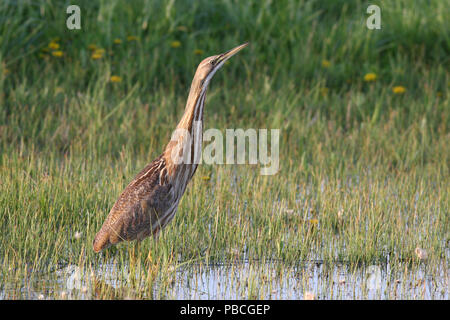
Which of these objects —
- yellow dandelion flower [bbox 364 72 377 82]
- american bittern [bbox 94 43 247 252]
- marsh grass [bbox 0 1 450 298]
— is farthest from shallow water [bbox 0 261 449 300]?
yellow dandelion flower [bbox 364 72 377 82]

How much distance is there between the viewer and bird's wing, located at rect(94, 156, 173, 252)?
5.36m

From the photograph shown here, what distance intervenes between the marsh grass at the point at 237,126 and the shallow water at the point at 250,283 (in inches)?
1.0

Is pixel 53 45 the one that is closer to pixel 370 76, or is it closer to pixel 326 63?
pixel 326 63

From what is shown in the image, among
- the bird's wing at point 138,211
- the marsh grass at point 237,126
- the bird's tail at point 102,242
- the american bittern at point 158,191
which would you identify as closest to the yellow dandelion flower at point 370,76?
the marsh grass at point 237,126

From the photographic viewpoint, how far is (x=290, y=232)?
19.6ft

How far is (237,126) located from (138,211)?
3.35 m

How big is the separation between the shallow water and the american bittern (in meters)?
0.26

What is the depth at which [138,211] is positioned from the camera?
214 inches

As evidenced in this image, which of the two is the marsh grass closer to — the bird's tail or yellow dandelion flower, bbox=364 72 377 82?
the bird's tail

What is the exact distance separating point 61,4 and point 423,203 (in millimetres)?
5689

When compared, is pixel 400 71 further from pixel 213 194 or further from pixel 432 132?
pixel 213 194

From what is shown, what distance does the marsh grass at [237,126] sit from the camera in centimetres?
551

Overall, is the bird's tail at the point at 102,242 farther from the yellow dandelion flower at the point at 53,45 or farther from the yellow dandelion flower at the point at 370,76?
the yellow dandelion flower at the point at 370,76
